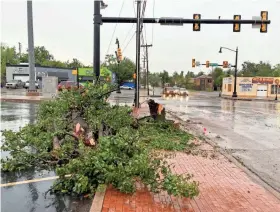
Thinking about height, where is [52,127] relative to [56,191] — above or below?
above

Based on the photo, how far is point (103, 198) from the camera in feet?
15.5

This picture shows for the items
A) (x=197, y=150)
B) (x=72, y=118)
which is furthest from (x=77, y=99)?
(x=197, y=150)

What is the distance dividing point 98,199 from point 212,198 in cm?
184

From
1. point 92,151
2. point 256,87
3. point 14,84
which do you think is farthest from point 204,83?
point 92,151

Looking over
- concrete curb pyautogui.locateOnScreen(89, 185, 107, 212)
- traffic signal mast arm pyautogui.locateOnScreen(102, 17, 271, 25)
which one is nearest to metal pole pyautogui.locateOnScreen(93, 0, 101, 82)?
traffic signal mast arm pyautogui.locateOnScreen(102, 17, 271, 25)

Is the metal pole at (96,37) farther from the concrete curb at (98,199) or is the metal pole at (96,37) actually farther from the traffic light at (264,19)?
the traffic light at (264,19)

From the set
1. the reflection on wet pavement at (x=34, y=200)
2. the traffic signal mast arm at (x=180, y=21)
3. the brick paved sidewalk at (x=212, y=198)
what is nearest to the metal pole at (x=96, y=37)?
the traffic signal mast arm at (x=180, y=21)

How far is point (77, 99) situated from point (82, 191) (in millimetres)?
4448

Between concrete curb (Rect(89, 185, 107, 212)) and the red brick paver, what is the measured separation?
68 millimetres

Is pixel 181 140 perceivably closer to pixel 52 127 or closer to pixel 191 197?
pixel 52 127

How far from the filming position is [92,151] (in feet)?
18.1

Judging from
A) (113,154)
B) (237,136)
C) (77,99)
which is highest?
(77,99)

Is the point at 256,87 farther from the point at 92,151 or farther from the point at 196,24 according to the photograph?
the point at 92,151

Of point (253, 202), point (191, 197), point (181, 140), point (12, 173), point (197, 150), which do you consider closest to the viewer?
point (191, 197)
